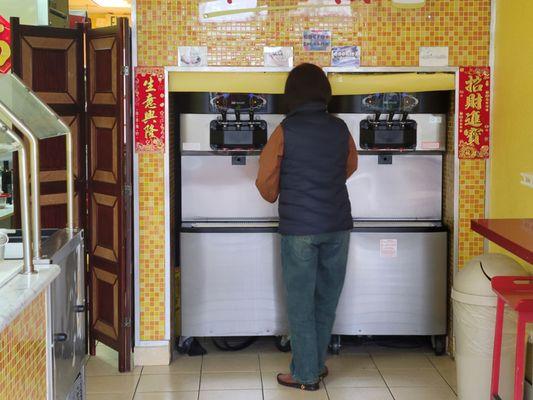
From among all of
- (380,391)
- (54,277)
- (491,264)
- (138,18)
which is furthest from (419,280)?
(54,277)

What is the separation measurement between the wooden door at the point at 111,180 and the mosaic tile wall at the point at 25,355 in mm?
1927

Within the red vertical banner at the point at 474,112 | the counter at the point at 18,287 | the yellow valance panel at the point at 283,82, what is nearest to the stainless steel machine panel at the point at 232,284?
the yellow valance panel at the point at 283,82

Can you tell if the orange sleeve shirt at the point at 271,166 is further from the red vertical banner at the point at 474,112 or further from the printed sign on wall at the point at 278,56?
the red vertical banner at the point at 474,112

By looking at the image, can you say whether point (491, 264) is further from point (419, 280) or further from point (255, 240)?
point (255, 240)

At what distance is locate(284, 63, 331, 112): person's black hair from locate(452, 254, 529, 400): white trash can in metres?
1.19

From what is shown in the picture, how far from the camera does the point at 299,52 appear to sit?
4.66 m

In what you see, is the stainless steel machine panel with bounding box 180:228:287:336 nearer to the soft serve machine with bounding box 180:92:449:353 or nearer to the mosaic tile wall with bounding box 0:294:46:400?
the soft serve machine with bounding box 180:92:449:353

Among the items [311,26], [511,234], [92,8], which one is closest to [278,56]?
[311,26]

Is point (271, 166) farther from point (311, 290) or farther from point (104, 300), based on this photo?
point (104, 300)

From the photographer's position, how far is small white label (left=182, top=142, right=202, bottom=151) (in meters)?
4.86

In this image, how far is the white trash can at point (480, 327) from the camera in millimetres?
3592

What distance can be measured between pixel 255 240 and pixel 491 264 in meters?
1.62

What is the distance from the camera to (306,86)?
4.15 meters

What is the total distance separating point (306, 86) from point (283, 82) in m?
0.55
